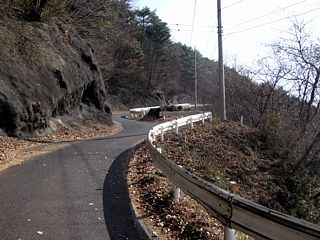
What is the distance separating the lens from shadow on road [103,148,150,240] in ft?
20.0

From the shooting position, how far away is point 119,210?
7.35 metres

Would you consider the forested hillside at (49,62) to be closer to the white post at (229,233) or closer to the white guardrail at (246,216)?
the white guardrail at (246,216)

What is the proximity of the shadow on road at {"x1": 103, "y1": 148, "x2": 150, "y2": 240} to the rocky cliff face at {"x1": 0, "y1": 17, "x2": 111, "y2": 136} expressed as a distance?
8.57 meters

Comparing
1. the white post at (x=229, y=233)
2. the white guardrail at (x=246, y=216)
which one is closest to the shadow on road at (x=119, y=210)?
the white guardrail at (x=246, y=216)

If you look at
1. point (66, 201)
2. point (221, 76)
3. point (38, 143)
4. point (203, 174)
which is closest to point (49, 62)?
point (38, 143)

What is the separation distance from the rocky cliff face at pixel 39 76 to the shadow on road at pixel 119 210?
8567 mm

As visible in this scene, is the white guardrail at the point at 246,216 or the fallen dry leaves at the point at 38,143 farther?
the fallen dry leaves at the point at 38,143

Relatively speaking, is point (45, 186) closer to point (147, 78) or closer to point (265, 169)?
point (265, 169)

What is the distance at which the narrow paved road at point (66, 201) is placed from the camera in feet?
20.1

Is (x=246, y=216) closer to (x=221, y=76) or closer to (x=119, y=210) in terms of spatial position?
(x=119, y=210)

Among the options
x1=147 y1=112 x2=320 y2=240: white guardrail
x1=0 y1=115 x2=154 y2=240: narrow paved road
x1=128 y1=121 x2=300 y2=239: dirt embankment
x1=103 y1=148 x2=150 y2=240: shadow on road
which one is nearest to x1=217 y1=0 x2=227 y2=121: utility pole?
x1=128 y1=121 x2=300 y2=239: dirt embankment

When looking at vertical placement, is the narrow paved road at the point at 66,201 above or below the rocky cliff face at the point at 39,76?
below

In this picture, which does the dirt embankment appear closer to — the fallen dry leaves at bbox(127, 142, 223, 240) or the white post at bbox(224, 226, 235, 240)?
the fallen dry leaves at bbox(127, 142, 223, 240)

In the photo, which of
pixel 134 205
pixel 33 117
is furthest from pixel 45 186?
pixel 33 117
